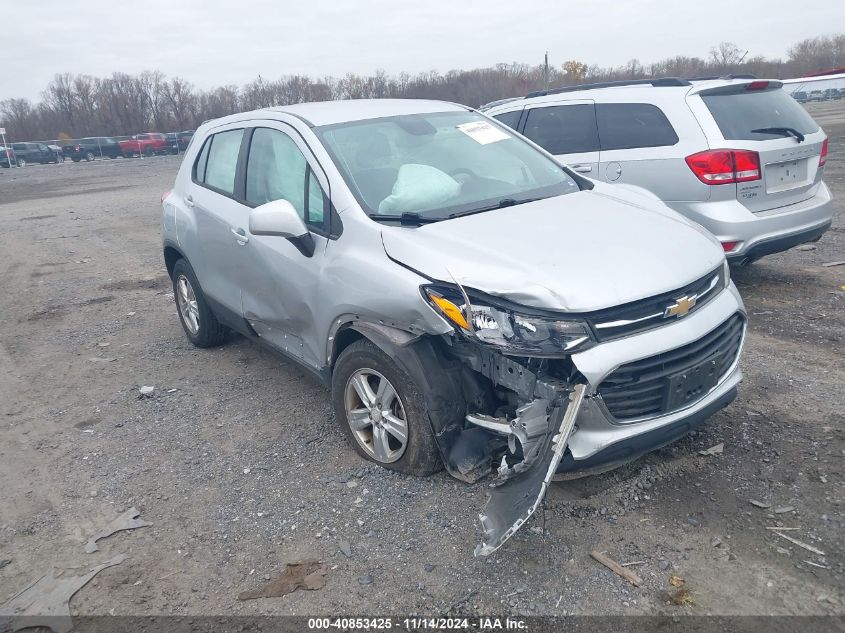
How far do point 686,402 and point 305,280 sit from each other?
2.09 m

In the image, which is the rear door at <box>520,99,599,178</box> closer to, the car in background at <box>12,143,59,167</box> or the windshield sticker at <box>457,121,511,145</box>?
the windshield sticker at <box>457,121,511,145</box>

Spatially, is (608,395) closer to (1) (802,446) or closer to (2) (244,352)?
(1) (802,446)

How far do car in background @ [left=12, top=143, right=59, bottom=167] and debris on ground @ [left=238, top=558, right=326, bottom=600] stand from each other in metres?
54.2

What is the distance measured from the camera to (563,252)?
3031mm

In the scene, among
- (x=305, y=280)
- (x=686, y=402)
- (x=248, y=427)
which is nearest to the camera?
(x=686, y=402)

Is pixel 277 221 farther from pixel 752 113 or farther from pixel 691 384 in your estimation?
pixel 752 113

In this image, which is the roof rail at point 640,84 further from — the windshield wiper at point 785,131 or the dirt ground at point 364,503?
the dirt ground at point 364,503

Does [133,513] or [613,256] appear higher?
[613,256]

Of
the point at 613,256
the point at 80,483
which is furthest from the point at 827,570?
the point at 80,483

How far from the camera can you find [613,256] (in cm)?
301

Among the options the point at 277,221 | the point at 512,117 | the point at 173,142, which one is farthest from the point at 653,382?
the point at 173,142

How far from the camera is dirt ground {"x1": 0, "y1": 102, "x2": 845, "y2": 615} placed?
2736mm

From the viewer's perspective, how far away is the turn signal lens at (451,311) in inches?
115

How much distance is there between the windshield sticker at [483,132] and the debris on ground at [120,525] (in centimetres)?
294
